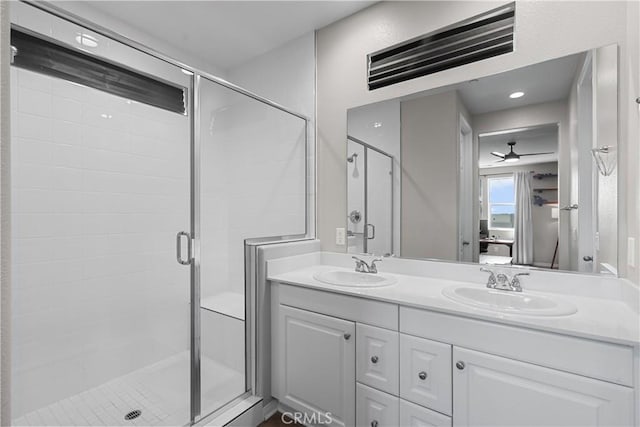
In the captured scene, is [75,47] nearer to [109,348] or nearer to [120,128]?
[120,128]

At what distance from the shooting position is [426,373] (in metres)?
1.33

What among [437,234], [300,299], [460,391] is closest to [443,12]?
[437,234]

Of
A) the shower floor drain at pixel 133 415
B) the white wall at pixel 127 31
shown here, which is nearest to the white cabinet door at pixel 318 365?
the shower floor drain at pixel 133 415

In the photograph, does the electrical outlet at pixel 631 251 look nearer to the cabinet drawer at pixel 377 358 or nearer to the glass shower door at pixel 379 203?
the cabinet drawer at pixel 377 358

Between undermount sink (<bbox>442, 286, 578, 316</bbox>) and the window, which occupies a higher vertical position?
the window

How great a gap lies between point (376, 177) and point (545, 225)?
97 cm

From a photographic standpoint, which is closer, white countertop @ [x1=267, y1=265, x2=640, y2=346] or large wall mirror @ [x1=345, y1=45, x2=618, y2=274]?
white countertop @ [x1=267, y1=265, x2=640, y2=346]

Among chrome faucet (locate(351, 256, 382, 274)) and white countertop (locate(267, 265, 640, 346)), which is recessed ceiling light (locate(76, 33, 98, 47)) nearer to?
white countertop (locate(267, 265, 640, 346))

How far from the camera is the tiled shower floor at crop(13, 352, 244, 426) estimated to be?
1763mm

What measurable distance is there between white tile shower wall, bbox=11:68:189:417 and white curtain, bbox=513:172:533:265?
1.85 m

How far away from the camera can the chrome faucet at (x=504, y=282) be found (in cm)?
154

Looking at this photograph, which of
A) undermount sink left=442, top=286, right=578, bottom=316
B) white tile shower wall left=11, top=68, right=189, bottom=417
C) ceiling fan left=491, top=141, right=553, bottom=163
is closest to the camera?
undermount sink left=442, top=286, right=578, bottom=316

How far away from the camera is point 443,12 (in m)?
1.85

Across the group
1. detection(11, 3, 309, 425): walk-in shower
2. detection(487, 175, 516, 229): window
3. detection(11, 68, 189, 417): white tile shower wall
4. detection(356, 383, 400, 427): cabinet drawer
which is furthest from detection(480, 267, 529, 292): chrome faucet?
detection(11, 68, 189, 417): white tile shower wall
